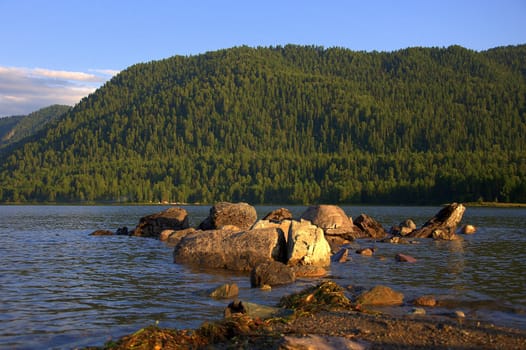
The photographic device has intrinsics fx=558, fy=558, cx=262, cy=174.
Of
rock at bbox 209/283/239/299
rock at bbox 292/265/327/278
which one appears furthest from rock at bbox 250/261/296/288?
rock at bbox 209/283/239/299

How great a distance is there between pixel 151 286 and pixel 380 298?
8.39 meters

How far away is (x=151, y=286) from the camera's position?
66.7 feet

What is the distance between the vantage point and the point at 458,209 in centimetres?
4481

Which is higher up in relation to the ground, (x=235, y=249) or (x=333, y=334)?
(x=235, y=249)

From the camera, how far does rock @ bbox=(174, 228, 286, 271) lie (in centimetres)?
2527

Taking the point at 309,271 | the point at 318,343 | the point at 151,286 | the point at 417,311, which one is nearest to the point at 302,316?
the point at 417,311

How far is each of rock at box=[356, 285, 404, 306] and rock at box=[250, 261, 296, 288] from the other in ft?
14.4

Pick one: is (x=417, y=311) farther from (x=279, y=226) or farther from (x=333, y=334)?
(x=279, y=226)

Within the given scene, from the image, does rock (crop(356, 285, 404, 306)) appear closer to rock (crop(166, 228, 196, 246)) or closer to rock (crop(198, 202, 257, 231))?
rock (crop(198, 202, 257, 231))

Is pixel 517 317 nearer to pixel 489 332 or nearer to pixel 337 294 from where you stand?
pixel 489 332

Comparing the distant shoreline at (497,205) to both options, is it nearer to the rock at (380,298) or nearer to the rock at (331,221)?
the rock at (331,221)

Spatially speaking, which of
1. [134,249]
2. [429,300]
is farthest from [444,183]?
[429,300]

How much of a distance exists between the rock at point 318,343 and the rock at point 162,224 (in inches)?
1395

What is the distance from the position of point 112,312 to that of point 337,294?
6.38 m
